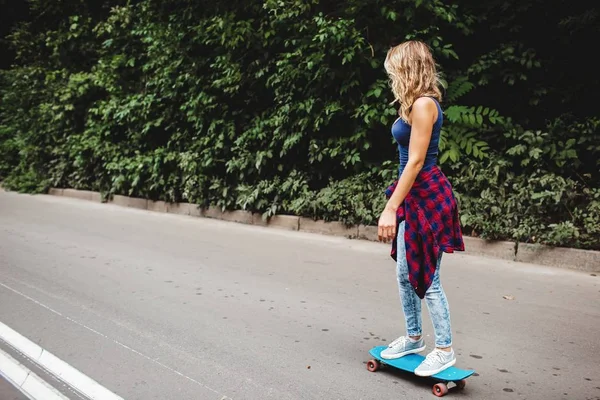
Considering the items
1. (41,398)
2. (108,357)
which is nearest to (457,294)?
(108,357)

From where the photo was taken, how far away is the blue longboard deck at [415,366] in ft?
11.9

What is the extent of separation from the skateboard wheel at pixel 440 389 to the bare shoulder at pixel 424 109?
5.23 ft

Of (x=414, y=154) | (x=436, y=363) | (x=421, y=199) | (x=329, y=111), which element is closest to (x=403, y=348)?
(x=436, y=363)

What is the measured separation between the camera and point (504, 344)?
4.65 metres

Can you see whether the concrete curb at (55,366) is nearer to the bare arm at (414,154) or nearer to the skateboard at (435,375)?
the skateboard at (435,375)

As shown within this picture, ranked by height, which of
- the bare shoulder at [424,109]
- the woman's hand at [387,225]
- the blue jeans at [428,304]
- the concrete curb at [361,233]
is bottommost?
the blue jeans at [428,304]

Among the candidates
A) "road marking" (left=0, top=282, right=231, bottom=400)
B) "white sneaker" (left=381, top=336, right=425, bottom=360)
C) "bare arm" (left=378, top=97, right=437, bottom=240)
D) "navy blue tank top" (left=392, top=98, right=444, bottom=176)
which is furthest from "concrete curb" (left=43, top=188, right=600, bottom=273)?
"road marking" (left=0, top=282, right=231, bottom=400)

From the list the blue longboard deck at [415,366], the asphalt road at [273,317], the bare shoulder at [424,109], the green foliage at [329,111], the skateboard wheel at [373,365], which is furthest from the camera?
the green foliage at [329,111]

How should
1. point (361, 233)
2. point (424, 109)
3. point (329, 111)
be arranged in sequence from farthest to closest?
point (329, 111), point (361, 233), point (424, 109)

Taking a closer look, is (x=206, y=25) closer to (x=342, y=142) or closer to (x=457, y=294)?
(x=342, y=142)

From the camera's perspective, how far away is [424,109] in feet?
11.4

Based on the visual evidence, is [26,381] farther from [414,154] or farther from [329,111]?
[329,111]

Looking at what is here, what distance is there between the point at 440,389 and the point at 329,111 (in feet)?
22.0

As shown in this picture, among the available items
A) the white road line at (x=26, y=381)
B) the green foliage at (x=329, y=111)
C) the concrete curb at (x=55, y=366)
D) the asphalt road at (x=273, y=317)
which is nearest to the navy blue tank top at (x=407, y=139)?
the asphalt road at (x=273, y=317)
